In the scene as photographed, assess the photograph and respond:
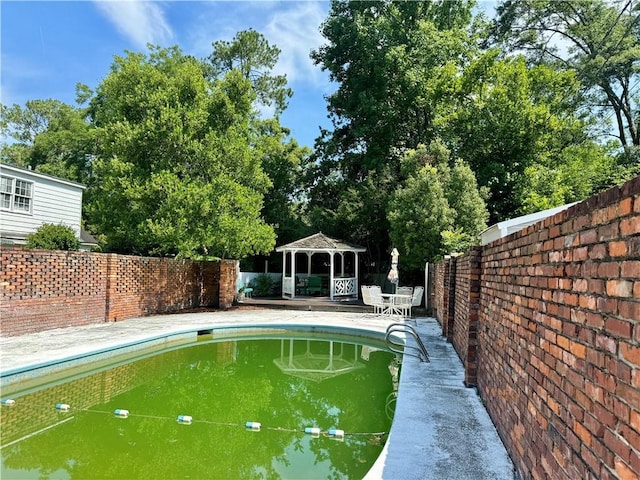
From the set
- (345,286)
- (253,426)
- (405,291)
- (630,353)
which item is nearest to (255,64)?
(345,286)

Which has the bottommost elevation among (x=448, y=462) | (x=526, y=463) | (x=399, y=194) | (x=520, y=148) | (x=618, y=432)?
(x=448, y=462)

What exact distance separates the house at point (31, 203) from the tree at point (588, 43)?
22.2m

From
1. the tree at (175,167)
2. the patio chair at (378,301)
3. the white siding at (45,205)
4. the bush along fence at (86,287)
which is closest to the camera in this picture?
the bush along fence at (86,287)

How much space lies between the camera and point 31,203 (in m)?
15.1

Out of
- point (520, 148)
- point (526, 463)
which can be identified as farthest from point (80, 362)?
point (520, 148)

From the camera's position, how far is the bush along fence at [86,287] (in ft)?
28.2

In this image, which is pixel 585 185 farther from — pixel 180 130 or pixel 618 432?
pixel 618 432

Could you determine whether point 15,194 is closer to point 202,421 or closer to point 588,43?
point 202,421

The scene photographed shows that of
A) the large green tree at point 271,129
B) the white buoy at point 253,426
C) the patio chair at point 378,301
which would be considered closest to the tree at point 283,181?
the large green tree at point 271,129

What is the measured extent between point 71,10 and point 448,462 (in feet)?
40.7

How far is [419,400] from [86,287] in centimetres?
861

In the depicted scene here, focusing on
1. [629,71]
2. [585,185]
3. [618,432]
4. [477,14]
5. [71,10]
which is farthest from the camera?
[477,14]

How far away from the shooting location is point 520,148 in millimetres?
18641

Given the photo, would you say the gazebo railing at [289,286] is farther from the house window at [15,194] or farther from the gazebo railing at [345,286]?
the house window at [15,194]
